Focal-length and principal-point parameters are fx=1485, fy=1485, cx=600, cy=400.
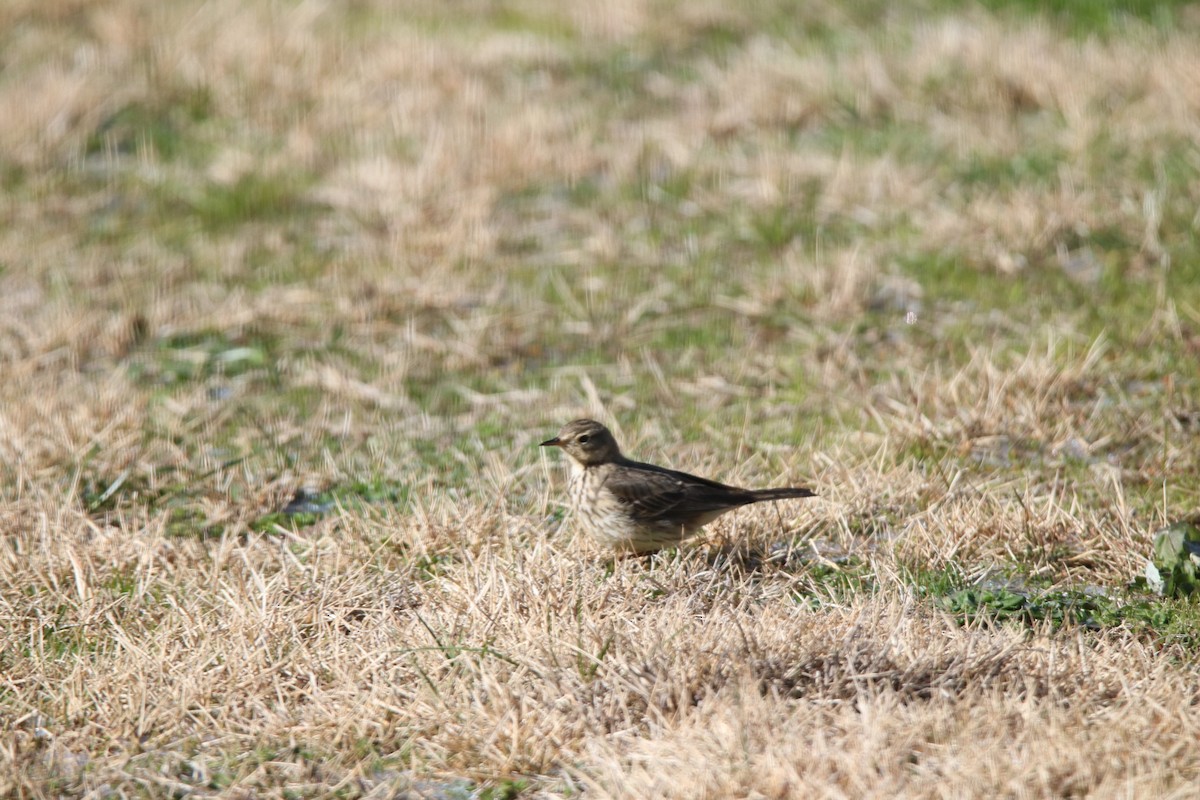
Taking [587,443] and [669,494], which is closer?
[669,494]

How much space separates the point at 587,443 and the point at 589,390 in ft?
4.62

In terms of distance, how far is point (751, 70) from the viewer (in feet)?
32.7

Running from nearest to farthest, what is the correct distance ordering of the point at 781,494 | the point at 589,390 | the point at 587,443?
the point at 781,494 → the point at 587,443 → the point at 589,390

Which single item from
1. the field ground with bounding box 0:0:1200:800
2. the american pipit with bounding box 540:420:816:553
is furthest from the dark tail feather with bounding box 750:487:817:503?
the field ground with bounding box 0:0:1200:800

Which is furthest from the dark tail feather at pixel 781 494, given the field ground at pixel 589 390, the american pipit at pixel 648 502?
the field ground at pixel 589 390

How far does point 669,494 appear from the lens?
5.14m

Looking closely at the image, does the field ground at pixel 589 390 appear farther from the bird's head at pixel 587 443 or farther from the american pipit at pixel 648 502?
the bird's head at pixel 587 443

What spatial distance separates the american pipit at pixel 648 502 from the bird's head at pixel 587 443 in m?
0.07

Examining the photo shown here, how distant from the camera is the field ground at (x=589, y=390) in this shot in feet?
13.2

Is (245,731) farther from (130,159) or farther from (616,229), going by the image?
(130,159)

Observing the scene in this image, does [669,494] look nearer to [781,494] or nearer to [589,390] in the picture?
[781,494]

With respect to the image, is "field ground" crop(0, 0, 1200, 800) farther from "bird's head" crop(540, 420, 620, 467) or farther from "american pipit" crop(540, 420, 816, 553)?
"bird's head" crop(540, 420, 620, 467)

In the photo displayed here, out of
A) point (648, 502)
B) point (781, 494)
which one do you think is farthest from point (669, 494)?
point (781, 494)

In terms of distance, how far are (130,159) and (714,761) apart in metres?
7.39
